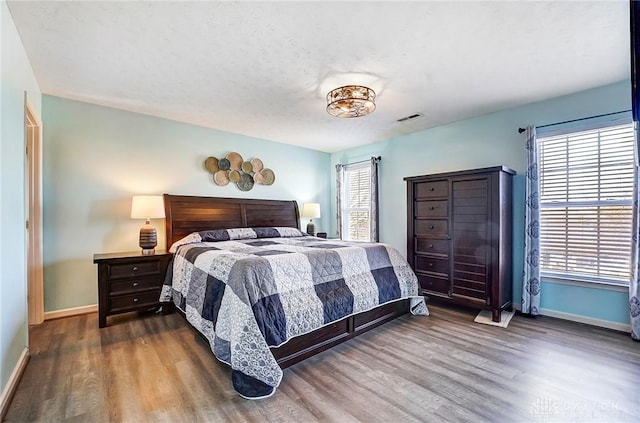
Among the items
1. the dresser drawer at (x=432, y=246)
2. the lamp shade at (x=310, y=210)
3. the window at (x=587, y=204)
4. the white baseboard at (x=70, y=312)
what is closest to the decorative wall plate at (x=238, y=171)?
the lamp shade at (x=310, y=210)

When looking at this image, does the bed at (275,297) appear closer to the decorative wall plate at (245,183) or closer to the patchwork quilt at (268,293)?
the patchwork quilt at (268,293)

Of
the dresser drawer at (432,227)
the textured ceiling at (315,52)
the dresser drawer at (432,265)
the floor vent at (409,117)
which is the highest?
the textured ceiling at (315,52)

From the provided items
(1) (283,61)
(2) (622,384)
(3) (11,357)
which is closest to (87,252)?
(3) (11,357)

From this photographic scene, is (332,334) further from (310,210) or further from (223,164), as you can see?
(223,164)

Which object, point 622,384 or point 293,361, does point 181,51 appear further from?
point 622,384

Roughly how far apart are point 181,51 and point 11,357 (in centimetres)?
244

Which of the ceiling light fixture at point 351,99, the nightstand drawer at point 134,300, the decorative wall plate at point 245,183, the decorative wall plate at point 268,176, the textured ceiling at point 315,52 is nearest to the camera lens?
the textured ceiling at point 315,52

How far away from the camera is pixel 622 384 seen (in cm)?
196

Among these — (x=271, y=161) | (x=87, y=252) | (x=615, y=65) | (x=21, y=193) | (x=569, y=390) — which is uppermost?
(x=615, y=65)

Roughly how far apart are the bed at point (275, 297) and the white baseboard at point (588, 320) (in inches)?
52.5

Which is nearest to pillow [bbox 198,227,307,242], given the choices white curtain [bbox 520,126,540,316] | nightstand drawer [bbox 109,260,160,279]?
nightstand drawer [bbox 109,260,160,279]

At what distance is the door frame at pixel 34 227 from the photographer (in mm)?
2988

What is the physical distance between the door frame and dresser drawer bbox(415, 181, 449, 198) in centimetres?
422

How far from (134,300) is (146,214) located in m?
0.94
